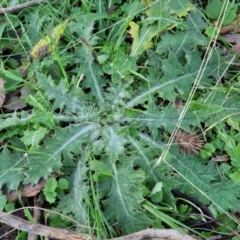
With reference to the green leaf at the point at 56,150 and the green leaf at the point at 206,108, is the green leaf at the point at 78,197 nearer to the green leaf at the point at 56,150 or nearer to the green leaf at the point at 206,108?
the green leaf at the point at 56,150

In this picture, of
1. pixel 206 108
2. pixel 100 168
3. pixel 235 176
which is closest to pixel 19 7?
pixel 100 168

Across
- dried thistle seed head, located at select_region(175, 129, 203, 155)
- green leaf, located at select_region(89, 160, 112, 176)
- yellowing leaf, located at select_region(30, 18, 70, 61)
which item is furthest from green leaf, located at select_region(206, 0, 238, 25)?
green leaf, located at select_region(89, 160, 112, 176)

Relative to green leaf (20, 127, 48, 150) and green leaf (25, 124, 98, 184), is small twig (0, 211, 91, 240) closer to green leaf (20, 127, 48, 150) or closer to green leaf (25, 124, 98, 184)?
green leaf (25, 124, 98, 184)

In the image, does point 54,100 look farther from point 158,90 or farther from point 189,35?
point 189,35

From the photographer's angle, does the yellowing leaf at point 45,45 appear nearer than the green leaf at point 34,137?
No

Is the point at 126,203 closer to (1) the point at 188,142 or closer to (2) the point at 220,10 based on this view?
(1) the point at 188,142

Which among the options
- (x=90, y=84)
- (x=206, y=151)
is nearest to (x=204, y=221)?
(x=206, y=151)

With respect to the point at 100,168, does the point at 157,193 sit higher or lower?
lower

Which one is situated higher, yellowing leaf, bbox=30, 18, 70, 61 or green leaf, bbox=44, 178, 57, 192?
yellowing leaf, bbox=30, 18, 70, 61

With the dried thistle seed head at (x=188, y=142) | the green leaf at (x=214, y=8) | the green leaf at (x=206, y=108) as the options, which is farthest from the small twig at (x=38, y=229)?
the green leaf at (x=214, y=8)
